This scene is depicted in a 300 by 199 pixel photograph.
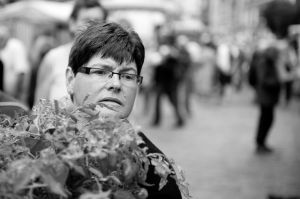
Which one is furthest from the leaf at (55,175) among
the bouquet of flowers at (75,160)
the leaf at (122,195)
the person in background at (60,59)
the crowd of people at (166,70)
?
the person in background at (60,59)

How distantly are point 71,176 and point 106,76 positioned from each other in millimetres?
788

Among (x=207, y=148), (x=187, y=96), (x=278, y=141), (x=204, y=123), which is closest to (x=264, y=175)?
(x=207, y=148)

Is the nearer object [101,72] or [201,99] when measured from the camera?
[101,72]

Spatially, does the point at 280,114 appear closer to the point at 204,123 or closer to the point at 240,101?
the point at 204,123

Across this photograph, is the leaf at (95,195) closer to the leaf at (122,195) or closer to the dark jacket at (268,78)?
the leaf at (122,195)

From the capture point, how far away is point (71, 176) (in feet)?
6.19

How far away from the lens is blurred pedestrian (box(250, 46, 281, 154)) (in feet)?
35.3

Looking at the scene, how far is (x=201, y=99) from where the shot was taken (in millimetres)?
23797

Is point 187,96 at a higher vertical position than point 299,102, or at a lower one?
higher

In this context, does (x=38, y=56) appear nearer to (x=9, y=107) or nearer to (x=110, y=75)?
(x=9, y=107)

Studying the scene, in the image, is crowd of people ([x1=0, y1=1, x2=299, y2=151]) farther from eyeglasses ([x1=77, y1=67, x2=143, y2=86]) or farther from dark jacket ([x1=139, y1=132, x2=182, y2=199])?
dark jacket ([x1=139, y1=132, x2=182, y2=199])

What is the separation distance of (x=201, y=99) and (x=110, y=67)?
21.3m

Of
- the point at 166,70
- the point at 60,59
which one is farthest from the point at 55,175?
the point at 166,70

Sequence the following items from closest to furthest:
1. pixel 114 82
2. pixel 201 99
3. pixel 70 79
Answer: pixel 114 82 < pixel 70 79 < pixel 201 99
